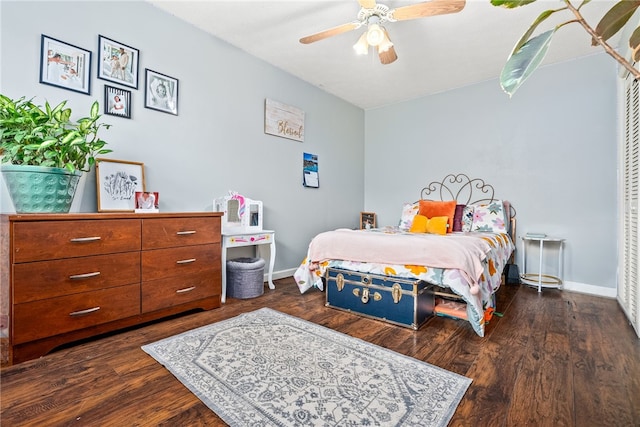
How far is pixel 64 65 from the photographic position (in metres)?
2.19

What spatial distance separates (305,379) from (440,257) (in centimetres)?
129

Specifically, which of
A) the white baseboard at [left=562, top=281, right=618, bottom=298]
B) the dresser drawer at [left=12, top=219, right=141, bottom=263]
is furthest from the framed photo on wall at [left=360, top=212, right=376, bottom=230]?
the dresser drawer at [left=12, top=219, right=141, bottom=263]

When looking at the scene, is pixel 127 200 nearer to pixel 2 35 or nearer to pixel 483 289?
pixel 2 35

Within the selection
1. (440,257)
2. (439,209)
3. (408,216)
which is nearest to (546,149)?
(439,209)

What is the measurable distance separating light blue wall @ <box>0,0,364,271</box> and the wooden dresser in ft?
1.82

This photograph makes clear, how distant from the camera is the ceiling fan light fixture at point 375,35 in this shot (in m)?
2.25

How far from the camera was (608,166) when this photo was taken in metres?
3.21

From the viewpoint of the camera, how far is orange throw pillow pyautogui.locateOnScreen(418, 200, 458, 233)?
358cm

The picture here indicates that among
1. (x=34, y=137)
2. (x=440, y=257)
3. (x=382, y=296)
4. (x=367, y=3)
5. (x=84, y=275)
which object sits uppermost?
(x=367, y=3)

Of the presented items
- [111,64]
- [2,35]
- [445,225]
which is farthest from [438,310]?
[2,35]

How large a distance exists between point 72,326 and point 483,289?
8.97ft

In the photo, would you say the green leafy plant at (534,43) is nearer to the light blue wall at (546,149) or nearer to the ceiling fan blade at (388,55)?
the ceiling fan blade at (388,55)

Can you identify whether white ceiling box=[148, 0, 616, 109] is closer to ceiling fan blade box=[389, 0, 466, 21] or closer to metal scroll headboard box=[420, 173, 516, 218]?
ceiling fan blade box=[389, 0, 466, 21]

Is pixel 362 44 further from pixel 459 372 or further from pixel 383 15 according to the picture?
pixel 459 372
